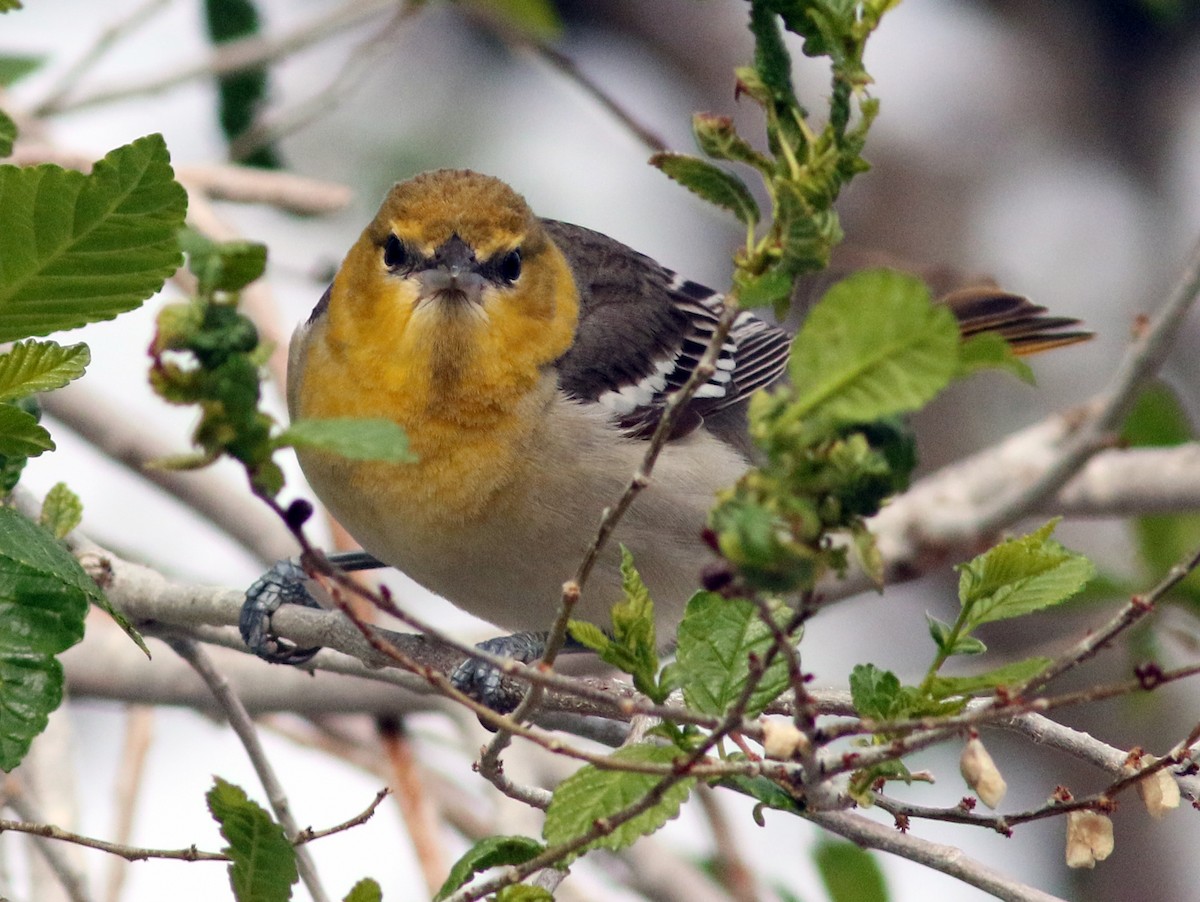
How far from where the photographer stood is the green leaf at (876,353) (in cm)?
159

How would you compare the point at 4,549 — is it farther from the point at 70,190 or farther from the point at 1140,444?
the point at 1140,444

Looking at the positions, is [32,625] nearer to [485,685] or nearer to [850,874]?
[485,685]

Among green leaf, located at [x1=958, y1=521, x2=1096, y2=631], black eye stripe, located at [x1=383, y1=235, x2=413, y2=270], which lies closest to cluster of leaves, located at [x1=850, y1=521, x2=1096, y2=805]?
green leaf, located at [x1=958, y1=521, x2=1096, y2=631]

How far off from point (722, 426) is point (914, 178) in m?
4.59

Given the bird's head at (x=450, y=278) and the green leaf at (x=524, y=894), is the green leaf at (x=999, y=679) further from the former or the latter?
the bird's head at (x=450, y=278)

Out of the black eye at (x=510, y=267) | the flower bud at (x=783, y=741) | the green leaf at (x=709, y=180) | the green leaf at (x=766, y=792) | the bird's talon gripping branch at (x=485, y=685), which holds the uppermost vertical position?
the black eye at (x=510, y=267)

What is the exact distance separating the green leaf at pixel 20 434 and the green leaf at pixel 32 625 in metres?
0.11

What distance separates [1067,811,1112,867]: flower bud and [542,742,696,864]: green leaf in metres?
0.63

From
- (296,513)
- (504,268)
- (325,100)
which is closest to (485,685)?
(504,268)

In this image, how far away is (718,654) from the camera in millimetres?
2162

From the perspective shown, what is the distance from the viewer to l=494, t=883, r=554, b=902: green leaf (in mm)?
2100

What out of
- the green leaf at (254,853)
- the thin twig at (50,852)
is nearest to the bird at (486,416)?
the thin twig at (50,852)

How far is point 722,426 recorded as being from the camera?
437 centimetres

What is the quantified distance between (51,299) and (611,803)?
1.06 metres
